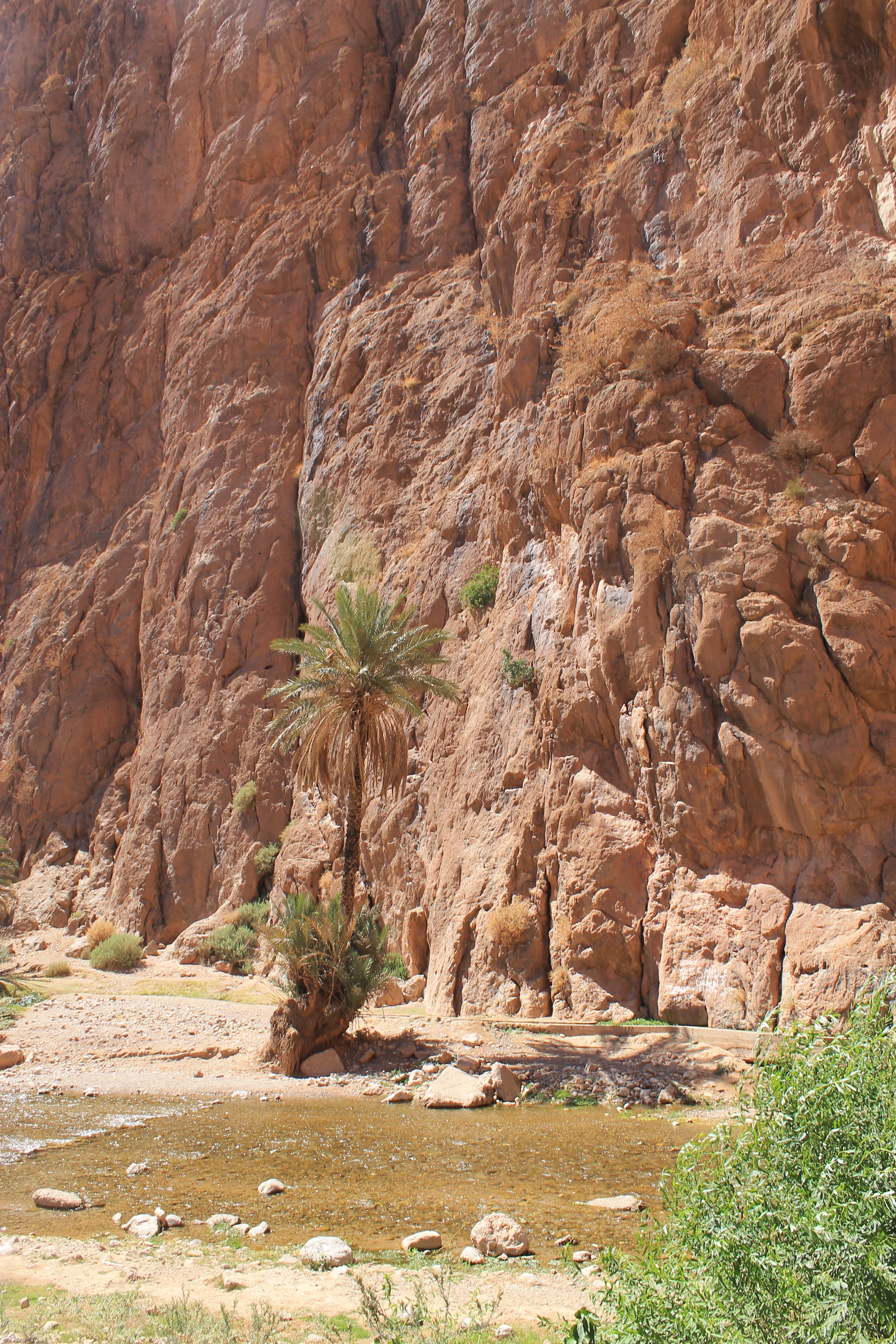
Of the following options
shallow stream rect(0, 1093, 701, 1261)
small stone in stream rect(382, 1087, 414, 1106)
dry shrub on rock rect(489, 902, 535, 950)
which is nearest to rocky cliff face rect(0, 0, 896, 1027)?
dry shrub on rock rect(489, 902, 535, 950)

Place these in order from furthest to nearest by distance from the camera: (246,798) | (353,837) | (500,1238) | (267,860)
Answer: (246,798), (267,860), (353,837), (500,1238)

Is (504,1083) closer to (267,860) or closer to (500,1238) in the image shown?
(500,1238)

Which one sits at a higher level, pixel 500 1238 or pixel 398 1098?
pixel 500 1238

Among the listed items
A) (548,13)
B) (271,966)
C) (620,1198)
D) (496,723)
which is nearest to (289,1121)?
(620,1198)

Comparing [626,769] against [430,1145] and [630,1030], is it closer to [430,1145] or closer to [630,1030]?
[630,1030]

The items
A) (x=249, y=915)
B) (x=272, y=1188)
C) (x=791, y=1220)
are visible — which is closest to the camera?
(x=791, y=1220)

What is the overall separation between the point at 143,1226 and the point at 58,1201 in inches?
42.4

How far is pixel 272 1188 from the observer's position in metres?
6.71

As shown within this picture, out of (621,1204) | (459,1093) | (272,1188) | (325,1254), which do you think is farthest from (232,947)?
(325,1254)

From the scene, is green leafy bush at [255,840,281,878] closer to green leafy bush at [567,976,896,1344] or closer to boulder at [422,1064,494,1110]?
boulder at [422,1064,494,1110]

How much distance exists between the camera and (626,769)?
50.9ft

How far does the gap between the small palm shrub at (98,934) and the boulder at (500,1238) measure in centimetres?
2444

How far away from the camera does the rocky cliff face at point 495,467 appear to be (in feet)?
45.0

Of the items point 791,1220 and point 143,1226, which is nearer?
point 791,1220
